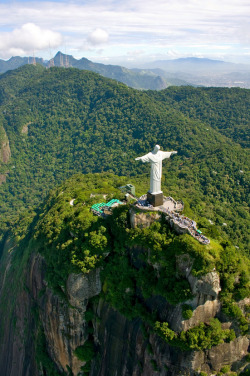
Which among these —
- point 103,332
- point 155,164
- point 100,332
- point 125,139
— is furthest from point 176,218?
point 125,139

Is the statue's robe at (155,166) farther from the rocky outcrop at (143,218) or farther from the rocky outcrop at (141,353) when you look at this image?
the rocky outcrop at (141,353)

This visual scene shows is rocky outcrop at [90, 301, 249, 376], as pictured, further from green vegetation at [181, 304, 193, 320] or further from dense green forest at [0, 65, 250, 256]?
dense green forest at [0, 65, 250, 256]

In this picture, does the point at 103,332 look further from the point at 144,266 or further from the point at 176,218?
the point at 176,218

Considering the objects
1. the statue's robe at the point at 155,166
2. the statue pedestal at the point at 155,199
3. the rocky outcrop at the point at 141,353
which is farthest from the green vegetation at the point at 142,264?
the statue's robe at the point at 155,166

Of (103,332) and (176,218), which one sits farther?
(103,332)

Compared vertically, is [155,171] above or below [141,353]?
above
